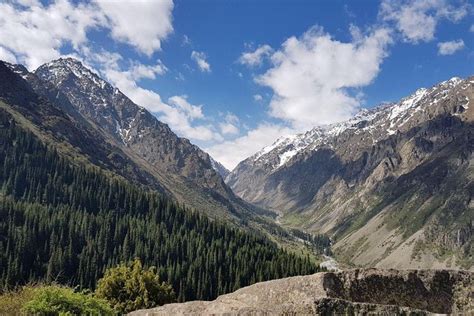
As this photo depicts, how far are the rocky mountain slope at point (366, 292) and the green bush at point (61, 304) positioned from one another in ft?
23.0

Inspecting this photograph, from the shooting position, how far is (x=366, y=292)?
30000 mm

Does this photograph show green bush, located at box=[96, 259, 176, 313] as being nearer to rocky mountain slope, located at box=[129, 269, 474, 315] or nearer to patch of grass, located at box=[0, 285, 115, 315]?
patch of grass, located at box=[0, 285, 115, 315]

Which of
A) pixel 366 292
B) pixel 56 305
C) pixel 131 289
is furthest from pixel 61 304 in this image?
pixel 131 289

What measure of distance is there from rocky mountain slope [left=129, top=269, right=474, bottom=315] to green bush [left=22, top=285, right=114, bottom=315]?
700cm

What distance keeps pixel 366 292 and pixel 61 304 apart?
21432mm

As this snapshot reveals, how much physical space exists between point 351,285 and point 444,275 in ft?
22.4

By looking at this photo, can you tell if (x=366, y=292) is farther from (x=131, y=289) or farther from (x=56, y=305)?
(x=131, y=289)

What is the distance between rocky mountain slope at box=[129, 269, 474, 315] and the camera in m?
29.0

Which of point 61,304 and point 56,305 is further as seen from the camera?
point 61,304

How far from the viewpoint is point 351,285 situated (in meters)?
29.7

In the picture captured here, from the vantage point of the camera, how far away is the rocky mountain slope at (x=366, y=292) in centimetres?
2905

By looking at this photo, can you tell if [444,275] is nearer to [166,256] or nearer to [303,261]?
[303,261]

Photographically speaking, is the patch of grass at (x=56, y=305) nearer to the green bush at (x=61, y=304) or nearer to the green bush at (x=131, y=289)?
the green bush at (x=61, y=304)

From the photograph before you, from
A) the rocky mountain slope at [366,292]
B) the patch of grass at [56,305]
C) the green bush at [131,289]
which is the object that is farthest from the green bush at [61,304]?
the green bush at [131,289]
